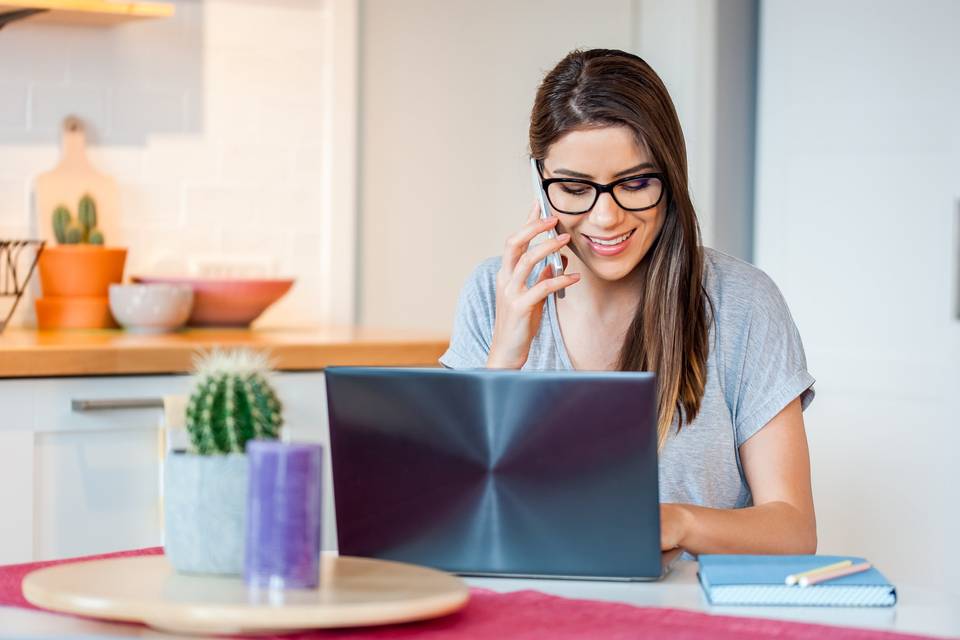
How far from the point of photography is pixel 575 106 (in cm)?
179

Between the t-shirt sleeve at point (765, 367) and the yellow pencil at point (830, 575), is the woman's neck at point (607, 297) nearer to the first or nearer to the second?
the t-shirt sleeve at point (765, 367)

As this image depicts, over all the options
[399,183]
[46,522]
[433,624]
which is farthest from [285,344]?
[433,624]

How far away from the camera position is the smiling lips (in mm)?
1780

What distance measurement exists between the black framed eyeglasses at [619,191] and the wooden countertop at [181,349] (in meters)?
0.88

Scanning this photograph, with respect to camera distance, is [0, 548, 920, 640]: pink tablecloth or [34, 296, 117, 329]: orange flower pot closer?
[0, 548, 920, 640]: pink tablecloth

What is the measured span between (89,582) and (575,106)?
0.96 metres

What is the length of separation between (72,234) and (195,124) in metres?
0.40

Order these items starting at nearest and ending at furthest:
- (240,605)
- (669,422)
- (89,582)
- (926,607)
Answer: (240,605)
(89,582)
(926,607)
(669,422)

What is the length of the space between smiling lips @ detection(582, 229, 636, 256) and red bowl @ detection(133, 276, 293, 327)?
4.12 feet

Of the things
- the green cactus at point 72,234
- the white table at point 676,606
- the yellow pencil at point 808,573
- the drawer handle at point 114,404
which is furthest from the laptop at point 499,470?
the green cactus at point 72,234

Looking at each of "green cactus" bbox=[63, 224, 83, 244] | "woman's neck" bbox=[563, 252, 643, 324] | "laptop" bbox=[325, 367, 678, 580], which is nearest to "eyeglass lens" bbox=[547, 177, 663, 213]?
"woman's neck" bbox=[563, 252, 643, 324]

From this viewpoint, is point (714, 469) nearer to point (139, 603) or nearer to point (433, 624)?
point (433, 624)

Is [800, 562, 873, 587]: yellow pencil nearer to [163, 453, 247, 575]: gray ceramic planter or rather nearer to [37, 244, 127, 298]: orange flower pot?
[163, 453, 247, 575]: gray ceramic planter

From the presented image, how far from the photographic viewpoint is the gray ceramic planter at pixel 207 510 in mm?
1096
